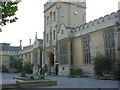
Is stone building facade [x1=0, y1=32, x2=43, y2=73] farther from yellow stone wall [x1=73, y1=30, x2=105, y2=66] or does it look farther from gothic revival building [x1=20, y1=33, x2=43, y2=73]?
yellow stone wall [x1=73, y1=30, x2=105, y2=66]

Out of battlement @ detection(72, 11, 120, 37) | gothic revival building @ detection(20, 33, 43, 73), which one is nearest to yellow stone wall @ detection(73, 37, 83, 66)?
battlement @ detection(72, 11, 120, 37)

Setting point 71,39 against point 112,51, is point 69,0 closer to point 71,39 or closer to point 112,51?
point 71,39

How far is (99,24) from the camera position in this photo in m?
41.4

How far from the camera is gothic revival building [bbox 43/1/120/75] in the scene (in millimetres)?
38969

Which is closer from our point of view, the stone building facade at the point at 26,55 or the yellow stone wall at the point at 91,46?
the yellow stone wall at the point at 91,46

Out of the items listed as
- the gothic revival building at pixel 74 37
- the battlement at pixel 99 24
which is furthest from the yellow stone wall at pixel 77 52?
the battlement at pixel 99 24

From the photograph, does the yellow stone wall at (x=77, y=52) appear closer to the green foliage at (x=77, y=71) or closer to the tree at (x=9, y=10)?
the green foliage at (x=77, y=71)

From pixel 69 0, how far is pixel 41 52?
1676 centimetres

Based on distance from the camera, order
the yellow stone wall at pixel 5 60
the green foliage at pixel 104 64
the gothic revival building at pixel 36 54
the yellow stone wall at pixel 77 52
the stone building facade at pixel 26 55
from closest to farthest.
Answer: the green foliage at pixel 104 64 < the yellow stone wall at pixel 77 52 < the gothic revival building at pixel 36 54 < the stone building facade at pixel 26 55 < the yellow stone wall at pixel 5 60

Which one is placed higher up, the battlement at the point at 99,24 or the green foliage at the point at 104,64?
the battlement at the point at 99,24

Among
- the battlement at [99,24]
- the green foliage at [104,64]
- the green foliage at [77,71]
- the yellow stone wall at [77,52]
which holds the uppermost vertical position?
the battlement at [99,24]

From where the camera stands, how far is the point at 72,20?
5912 cm

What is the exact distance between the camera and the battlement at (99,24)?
37.8m

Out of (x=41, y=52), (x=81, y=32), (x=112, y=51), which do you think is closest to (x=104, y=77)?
(x=112, y=51)
